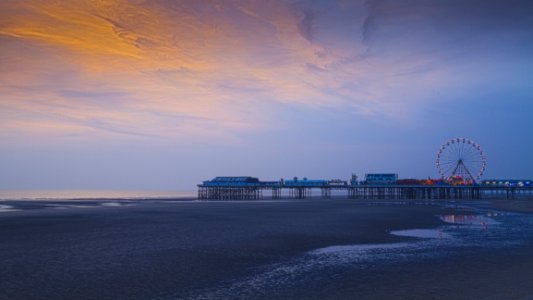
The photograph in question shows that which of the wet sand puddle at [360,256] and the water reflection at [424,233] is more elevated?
the wet sand puddle at [360,256]

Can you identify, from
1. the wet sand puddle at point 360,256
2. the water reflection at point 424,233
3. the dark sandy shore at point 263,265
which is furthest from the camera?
the water reflection at point 424,233

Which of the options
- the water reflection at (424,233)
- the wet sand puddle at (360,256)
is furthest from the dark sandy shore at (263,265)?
the water reflection at (424,233)

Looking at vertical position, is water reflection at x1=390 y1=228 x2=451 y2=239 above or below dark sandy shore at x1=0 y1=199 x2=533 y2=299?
below

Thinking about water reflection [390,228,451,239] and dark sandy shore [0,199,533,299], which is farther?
water reflection [390,228,451,239]

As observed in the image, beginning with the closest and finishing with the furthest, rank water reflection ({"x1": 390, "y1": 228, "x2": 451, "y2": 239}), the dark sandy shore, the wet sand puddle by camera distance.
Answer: the dark sandy shore, the wet sand puddle, water reflection ({"x1": 390, "y1": 228, "x2": 451, "y2": 239})

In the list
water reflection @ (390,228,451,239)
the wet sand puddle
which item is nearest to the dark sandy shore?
the wet sand puddle

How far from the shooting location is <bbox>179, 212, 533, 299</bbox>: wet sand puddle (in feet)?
44.1

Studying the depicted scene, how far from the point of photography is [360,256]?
18.7 m

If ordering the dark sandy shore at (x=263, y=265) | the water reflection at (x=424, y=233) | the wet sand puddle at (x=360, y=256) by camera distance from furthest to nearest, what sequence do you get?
the water reflection at (x=424, y=233) < the wet sand puddle at (x=360, y=256) < the dark sandy shore at (x=263, y=265)

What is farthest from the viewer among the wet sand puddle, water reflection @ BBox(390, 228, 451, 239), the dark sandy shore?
water reflection @ BBox(390, 228, 451, 239)

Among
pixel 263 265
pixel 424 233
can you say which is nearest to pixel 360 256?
pixel 263 265

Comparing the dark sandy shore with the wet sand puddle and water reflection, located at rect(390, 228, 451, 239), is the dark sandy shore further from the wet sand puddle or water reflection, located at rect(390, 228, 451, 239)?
water reflection, located at rect(390, 228, 451, 239)

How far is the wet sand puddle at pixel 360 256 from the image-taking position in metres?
13.5

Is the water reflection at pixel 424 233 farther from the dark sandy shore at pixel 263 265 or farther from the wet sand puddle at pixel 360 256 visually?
the dark sandy shore at pixel 263 265
